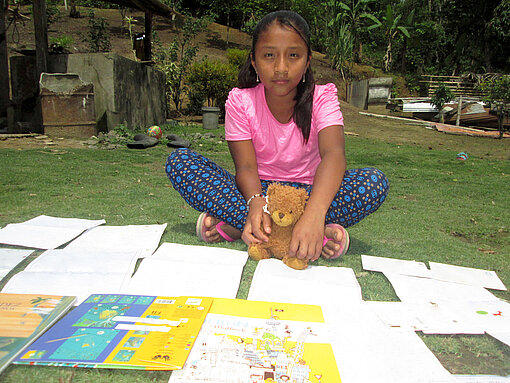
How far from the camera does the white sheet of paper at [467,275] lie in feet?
4.47

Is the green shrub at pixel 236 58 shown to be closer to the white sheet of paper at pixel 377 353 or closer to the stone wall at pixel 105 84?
the stone wall at pixel 105 84

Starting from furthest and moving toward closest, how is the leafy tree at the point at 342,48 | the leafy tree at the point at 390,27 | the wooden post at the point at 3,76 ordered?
1. the leafy tree at the point at 390,27
2. the leafy tree at the point at 342,48
3. the wooden post at the point at 3,76

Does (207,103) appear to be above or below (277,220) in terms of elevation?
above

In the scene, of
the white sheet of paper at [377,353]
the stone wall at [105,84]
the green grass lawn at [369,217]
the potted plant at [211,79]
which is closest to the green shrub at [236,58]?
the potted plant at [211,79]

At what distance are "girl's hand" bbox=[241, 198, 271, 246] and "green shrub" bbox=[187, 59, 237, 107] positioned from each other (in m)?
7.03

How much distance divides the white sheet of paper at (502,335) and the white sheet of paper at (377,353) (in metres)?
0.24

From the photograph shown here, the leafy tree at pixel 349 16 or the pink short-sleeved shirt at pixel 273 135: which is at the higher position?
the leafy tree at pixel 349 16

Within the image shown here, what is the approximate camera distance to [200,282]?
125cm

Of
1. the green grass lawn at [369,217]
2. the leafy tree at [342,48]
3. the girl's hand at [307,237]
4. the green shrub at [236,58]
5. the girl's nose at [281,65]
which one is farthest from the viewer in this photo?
the leafy tree at [342,48]

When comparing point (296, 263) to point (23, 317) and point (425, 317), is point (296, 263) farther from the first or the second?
point (23, 317)

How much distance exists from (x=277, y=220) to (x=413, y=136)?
7943mm

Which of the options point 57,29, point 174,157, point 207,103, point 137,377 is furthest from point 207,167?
point 57,29

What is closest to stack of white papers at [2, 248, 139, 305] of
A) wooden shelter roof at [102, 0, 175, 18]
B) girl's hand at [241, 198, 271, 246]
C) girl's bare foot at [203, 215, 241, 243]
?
girl's bare foot at [203, 215, 241, 243]

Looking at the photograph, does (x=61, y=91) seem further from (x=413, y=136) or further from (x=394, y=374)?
(x=413, y=136)
